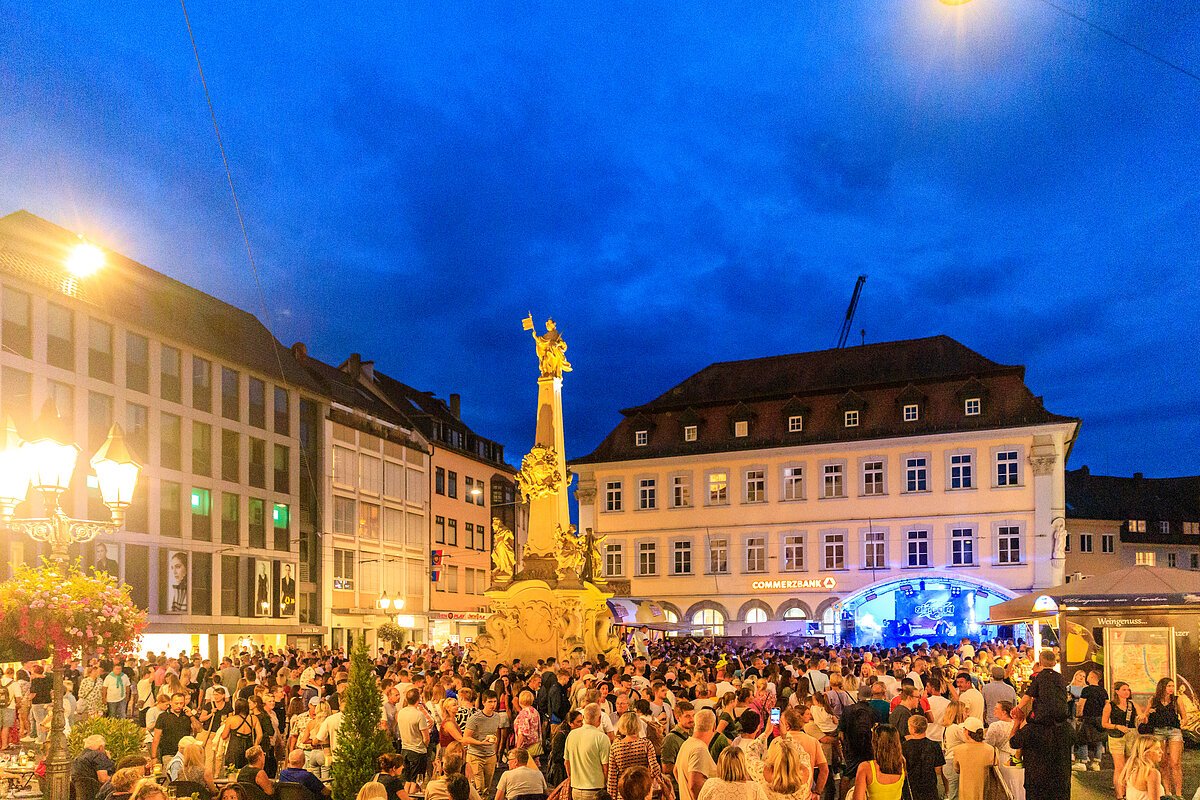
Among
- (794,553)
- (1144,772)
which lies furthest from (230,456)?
(1144,772)

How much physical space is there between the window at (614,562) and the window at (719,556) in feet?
14.9

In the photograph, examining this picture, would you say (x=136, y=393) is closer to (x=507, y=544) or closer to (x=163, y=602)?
(x=163, y=602)

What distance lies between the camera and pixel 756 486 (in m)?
55.6

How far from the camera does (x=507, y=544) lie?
28953 millimetres

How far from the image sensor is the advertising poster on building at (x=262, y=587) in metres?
45.4

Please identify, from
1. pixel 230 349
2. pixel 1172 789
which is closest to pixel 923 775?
pixel 1172 789

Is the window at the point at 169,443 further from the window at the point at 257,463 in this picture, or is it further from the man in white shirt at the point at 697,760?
the man in white shirt at the point at 697,760

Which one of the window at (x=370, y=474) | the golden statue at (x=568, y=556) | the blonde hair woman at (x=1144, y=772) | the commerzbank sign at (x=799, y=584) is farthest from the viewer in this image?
the window at (x=370, y=474)

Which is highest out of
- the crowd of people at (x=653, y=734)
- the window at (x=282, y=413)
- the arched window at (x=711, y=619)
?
the window at (x=282, y=413)

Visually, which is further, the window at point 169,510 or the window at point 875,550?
the window at point 875,550

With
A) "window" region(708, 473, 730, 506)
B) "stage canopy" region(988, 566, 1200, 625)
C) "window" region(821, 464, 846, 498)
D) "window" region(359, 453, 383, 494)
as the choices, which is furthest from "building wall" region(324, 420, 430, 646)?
"stage canopy" region(988, 566, 1200, 625)

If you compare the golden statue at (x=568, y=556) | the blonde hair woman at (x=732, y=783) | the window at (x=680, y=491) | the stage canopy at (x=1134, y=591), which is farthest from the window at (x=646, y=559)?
the blonde hair woman at (x=732, y=783)

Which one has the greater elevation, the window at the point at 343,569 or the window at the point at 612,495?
the window at the point at 612,495

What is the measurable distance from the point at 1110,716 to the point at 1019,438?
37350 mm
